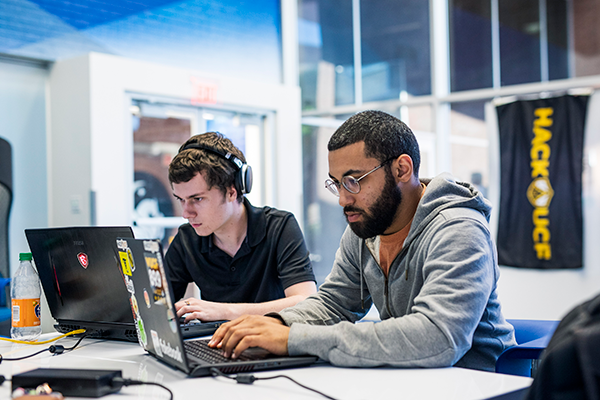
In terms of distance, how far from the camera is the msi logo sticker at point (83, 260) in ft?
4.73

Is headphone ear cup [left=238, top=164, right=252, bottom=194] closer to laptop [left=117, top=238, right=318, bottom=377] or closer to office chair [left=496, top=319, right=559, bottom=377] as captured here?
laptop [left=117, top=238, right=318, bottom=377]

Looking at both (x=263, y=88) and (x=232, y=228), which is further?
(x=263, y=88)

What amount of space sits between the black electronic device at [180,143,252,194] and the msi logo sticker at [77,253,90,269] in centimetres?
62

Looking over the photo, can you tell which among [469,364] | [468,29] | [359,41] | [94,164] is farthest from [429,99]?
[469,364]

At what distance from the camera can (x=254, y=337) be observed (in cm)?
119

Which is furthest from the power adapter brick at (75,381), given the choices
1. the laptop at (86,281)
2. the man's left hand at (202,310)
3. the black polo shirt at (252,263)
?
the black polo shirt at (252,263)

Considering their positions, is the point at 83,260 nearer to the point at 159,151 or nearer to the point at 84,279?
the point at 84,279

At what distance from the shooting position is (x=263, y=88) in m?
4.66

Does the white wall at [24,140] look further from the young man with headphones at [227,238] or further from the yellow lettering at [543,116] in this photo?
the yellow lettering at [543,116]

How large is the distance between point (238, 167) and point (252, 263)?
0.34 metres

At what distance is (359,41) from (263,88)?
50.3 inches

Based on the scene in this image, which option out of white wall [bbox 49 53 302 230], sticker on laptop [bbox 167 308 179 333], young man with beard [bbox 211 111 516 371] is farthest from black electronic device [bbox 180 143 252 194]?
white wall [bbox 49 53 302 230]

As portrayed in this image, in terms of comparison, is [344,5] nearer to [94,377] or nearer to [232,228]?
[232,228]

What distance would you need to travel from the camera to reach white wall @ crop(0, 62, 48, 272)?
3676mm
